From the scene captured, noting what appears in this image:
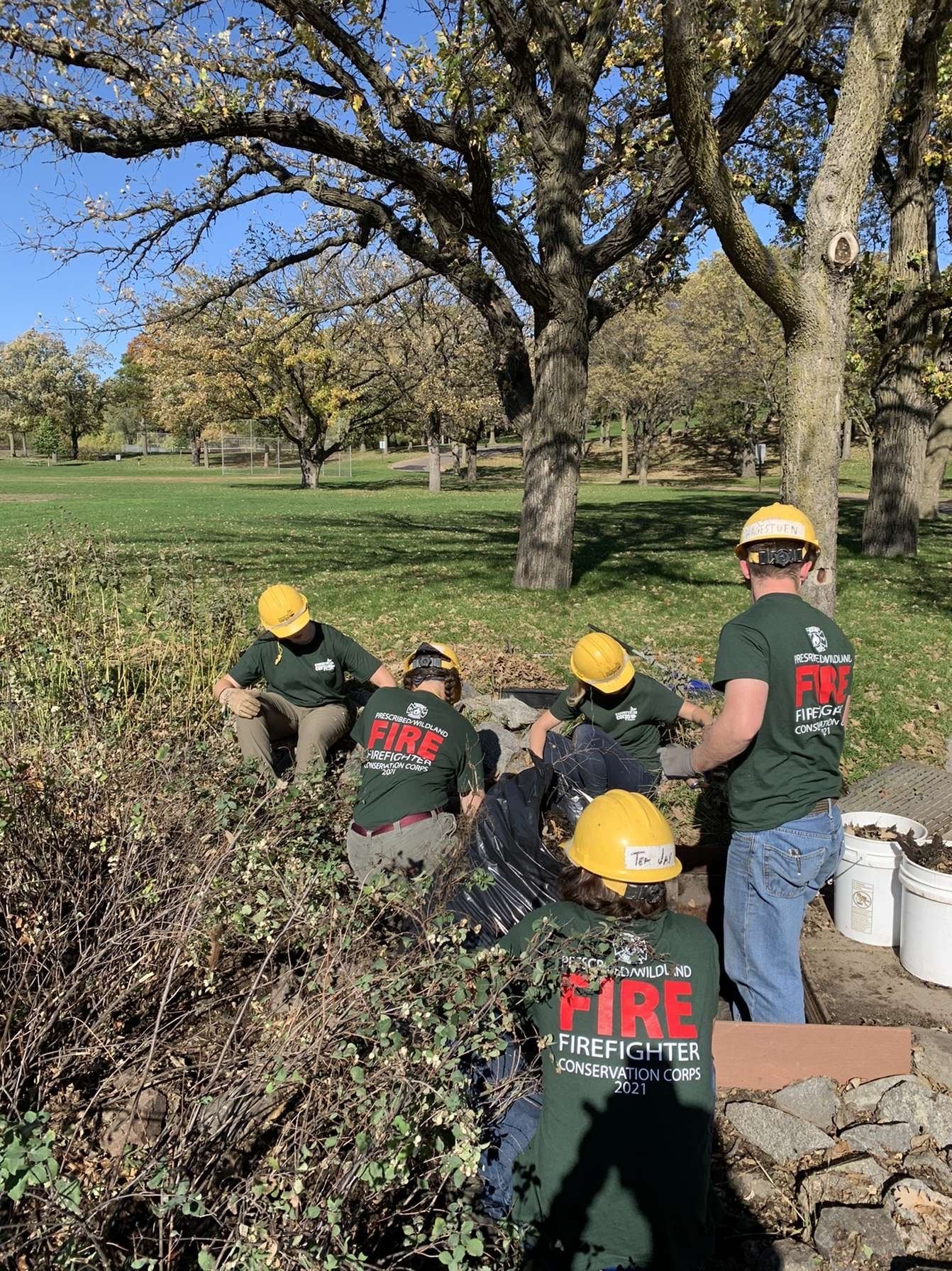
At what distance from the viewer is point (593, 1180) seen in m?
2.07

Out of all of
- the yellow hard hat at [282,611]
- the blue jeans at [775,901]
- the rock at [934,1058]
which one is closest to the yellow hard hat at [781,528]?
the blue jeans at [775,901]

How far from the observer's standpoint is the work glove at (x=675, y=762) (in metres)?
4.34

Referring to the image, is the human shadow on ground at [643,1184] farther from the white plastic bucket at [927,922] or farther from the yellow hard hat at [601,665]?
the yellow hard hat at [601,665]

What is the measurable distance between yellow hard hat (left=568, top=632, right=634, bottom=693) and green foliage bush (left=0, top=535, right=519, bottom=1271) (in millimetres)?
1407

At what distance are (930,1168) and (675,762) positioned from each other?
A: 1979mm

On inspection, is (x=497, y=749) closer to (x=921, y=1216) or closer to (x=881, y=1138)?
(x=881, y=1138)

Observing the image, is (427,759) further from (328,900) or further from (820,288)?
(820,288)

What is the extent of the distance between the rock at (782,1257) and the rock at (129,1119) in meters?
1.70

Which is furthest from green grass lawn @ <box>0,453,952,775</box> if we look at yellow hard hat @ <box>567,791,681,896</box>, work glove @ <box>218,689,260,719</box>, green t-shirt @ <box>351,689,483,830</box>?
yellow hard hat @ <box>567,791,681,896</box>

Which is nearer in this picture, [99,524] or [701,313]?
[99,524]

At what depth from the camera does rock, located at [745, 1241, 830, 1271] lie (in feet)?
8.43

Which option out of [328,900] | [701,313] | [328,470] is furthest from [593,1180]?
[328,470]

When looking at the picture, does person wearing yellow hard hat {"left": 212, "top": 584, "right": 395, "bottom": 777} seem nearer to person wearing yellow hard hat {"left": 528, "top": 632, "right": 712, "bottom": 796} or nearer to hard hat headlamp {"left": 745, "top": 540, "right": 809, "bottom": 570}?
person wearing yellow hard hat {"left": 528, "top": 632, "right": 712, "bottom": 796}

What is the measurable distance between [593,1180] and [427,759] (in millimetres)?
2093
